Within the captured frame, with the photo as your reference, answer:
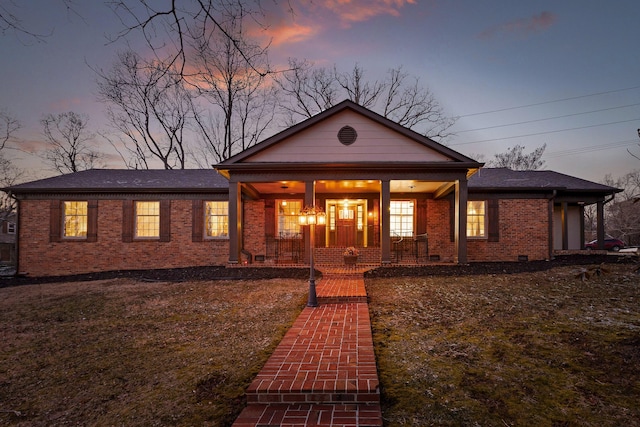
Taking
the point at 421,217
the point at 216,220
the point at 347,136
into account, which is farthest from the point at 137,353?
the point at 421,217

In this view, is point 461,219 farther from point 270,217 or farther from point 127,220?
point 127,220

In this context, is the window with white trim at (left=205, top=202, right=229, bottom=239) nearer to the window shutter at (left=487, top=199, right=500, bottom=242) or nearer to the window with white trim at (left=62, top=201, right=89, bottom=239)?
the window with white trim at (left=62, top=201, right=89, bottom=239)

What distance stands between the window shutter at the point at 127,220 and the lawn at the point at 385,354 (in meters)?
5.90

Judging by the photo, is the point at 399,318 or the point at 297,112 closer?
the point at 399,318

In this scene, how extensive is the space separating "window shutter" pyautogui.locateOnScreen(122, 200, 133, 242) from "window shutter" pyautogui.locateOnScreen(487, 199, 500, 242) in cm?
1550

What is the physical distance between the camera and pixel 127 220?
44.8 ft

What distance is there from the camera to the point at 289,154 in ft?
37.3

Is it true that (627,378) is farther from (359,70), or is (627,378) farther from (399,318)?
(359,70)

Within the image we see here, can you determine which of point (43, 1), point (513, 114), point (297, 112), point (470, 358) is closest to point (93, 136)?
point (297, 112)

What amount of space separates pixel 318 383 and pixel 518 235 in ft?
45.1

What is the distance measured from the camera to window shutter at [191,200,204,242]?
13711mm

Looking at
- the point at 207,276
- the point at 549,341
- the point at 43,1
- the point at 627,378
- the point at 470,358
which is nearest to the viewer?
the point at 43,1

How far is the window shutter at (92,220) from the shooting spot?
13516mm

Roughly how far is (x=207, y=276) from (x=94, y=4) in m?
8.22
